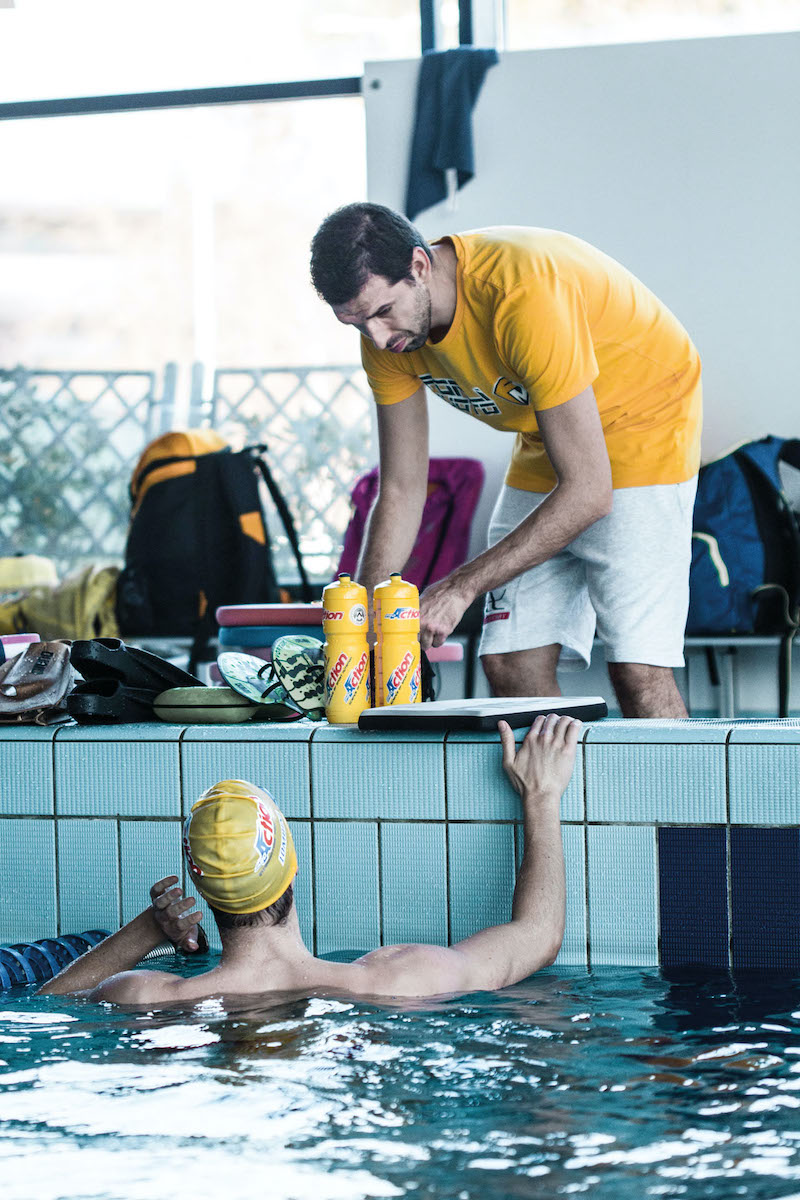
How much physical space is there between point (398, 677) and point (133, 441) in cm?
351

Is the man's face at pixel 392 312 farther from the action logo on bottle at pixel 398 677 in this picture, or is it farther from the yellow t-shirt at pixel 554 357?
the action logo on bottle at pixel 398 677

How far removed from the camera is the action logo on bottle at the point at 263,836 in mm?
1662

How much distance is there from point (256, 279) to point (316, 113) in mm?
661

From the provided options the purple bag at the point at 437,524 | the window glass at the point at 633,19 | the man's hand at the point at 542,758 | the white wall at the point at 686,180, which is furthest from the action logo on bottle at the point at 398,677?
the window glass at the point at 633,19

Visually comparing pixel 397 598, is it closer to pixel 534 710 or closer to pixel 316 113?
Result: pixel 534 710

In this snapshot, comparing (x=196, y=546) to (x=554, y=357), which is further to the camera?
(x=196, y=546)

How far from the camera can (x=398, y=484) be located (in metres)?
2.65

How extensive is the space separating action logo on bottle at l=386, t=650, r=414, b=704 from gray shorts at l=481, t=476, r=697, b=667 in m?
0.49

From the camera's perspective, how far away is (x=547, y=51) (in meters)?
4.62

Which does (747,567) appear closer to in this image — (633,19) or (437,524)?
(437,524)

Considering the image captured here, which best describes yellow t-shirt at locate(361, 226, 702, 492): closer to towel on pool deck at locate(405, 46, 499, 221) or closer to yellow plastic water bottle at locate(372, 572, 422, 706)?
yellow plastic water bottle at locate(372, 572, 422, 706)

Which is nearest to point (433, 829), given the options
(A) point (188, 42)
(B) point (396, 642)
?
(B) point (396, 642)

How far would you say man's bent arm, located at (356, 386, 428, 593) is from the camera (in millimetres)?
2619

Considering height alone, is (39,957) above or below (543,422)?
below
